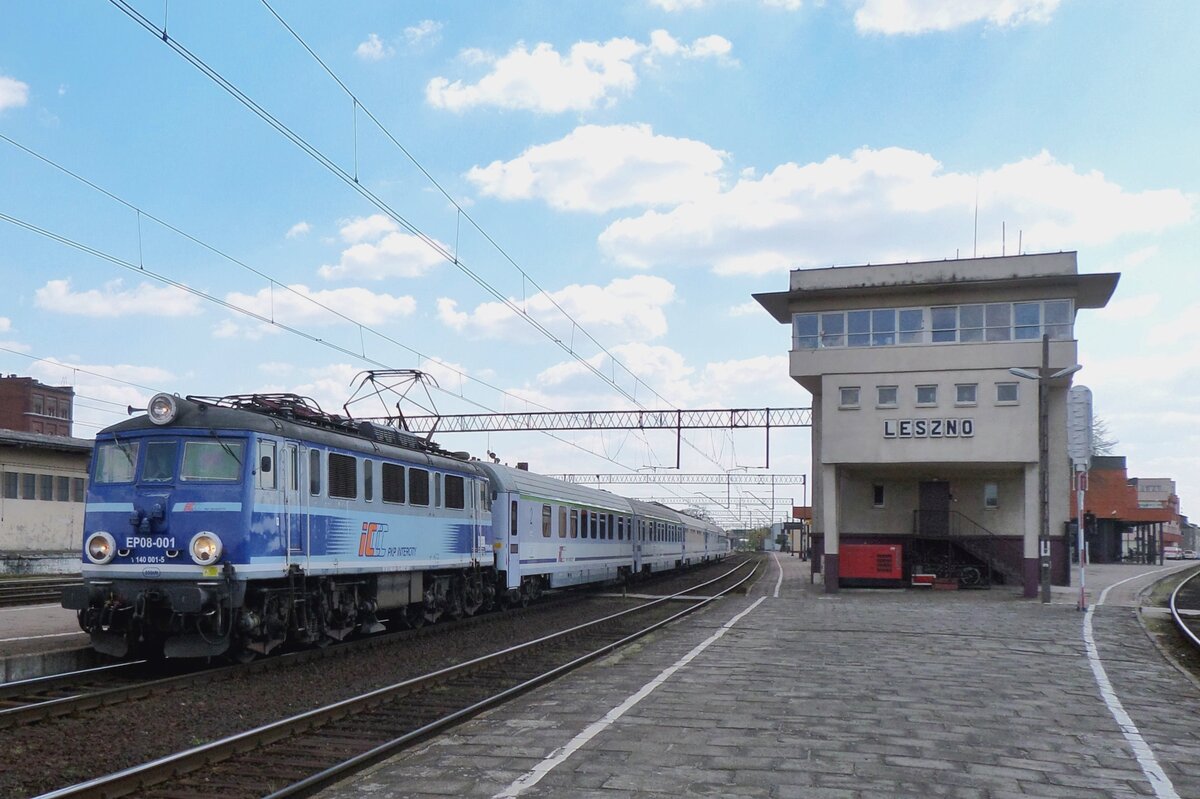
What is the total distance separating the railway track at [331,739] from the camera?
7.64 m

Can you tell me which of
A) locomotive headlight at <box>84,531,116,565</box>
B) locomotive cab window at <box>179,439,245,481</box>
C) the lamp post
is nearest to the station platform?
locomotive cab window at <box>179,439,245,481</box>

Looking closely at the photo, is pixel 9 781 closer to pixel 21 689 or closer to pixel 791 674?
pixel 21 689

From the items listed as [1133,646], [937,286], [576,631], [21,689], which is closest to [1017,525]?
[937,286]

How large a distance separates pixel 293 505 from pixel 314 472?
0.78 m

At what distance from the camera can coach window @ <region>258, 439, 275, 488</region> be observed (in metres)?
13.3

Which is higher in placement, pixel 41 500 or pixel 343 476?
pixel 343 476

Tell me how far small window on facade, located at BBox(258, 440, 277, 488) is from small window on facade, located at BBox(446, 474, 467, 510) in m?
6.32

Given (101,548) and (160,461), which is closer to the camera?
(101,548)

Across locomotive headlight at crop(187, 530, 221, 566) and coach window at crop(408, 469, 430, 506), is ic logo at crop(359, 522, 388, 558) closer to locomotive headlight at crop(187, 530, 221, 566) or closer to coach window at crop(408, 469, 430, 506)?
coach window at crop(408, 469, 430, 506)

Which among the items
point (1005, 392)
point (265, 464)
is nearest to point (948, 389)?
point (1005, 392)

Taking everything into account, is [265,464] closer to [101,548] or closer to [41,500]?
[101,548]

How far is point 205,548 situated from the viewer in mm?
12781

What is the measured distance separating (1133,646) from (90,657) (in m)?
16.0

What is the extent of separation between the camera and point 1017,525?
3506 cm
